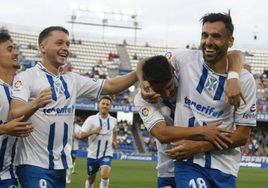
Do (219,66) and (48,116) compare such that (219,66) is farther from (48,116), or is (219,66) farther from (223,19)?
(48,116)

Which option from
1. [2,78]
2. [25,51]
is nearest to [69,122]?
[2,78]

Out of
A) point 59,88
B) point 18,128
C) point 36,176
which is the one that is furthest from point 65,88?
point 36,176

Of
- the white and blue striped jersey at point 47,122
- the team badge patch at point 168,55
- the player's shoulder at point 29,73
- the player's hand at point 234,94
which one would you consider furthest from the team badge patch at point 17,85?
the player's hand at point 234,94

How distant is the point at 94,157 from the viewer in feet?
42.9

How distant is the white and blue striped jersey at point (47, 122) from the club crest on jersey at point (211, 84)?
1.80 meters

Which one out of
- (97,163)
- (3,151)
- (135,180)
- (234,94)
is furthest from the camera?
(135,180)

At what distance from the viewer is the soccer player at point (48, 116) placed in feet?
17.6

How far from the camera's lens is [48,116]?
546 cm

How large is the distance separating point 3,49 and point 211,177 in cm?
306

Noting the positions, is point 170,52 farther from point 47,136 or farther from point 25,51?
point 25,51

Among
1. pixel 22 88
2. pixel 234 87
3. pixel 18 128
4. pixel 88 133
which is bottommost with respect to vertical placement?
pixel 88 133

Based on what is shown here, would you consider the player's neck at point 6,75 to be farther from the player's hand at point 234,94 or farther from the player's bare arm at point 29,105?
the player's hand at point 234,94

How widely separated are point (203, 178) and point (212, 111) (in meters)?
0.68

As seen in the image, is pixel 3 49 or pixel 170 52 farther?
pixel 3 49
